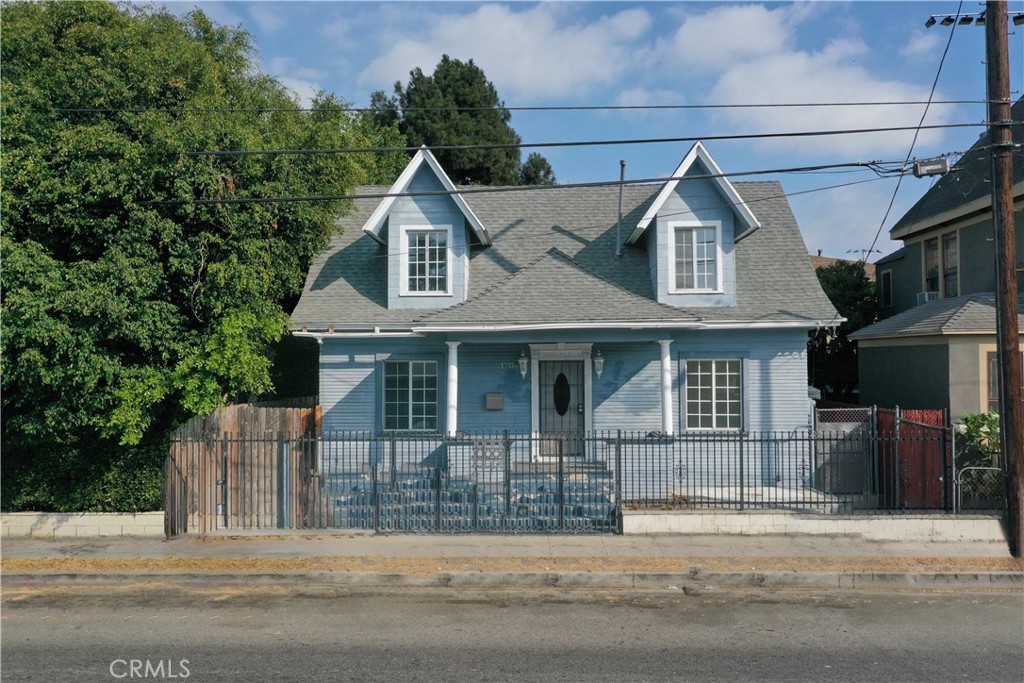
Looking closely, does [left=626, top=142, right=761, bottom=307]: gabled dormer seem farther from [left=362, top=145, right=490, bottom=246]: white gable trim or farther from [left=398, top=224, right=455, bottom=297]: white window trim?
[left=398, top=224, right=455, bottom=297]: white window trim

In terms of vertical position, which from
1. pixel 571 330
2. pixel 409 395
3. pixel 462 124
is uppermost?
pixel 462 124

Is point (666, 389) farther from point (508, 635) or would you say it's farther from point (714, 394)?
point (508, 635)

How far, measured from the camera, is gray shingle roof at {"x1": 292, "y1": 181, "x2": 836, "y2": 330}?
1648 cm

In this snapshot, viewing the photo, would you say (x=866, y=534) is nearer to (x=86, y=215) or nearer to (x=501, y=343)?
(x=501, y=343)

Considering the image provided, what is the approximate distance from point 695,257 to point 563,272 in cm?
299

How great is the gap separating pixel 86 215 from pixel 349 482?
655 centimetres

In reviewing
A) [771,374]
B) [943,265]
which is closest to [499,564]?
[771,374]

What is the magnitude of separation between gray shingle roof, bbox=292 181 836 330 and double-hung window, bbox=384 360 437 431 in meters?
1.09

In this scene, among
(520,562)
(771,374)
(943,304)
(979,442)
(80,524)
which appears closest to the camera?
(520,562)

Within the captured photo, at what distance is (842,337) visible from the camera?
84.6ft

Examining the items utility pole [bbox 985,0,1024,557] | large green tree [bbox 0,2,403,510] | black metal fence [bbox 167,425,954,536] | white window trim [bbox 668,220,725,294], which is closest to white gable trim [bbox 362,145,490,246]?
large green tree [bbox 0,2,403,510]

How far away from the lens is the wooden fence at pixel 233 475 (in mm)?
13414

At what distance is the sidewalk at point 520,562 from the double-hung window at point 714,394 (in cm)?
442

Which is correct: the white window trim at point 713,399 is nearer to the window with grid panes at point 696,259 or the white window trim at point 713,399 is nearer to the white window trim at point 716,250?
the white window trim at point 716,250
